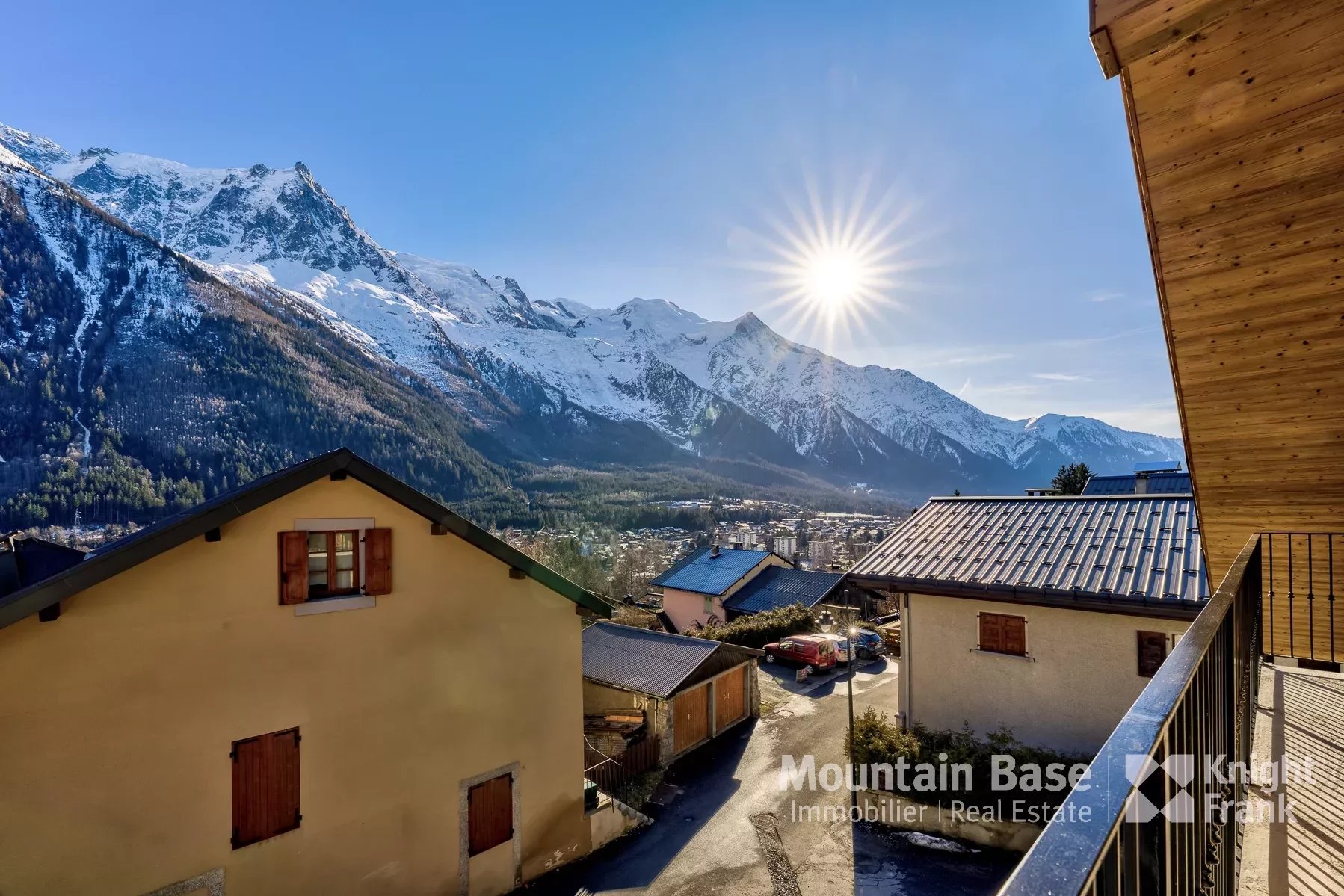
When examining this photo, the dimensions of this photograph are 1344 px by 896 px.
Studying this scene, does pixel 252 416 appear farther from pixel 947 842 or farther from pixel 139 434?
pixel 947 842

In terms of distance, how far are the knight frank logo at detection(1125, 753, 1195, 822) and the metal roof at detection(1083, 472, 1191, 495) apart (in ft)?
73.2

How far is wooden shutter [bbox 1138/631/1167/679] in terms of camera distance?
10062mm

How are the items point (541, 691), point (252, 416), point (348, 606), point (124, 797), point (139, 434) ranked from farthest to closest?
point (252, 416)
point (139, 434)
point (541, 691)
point (348, 606)
point (124, 797)

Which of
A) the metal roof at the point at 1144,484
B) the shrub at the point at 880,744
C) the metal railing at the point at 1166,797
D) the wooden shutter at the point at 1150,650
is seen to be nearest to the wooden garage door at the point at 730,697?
the shrub at the point at 880,744

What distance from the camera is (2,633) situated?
19.7ft

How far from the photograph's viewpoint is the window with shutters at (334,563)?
7750 mm

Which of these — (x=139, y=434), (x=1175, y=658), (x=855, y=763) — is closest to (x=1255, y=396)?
(x=1175, y=658)

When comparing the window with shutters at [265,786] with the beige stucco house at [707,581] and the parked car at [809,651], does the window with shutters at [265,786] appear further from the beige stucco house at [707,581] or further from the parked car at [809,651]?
the beige stucco house at [707,581]

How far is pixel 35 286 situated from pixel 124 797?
17127 centimetres

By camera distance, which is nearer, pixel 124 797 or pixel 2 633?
pixel 2 633

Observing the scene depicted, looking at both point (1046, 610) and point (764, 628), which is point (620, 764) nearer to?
point (1046, 610)

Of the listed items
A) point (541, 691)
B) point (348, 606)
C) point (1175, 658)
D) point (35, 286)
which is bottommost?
point (541, 691)

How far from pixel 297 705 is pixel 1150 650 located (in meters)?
13.4

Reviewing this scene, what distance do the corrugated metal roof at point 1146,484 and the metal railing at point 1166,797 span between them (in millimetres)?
21317
